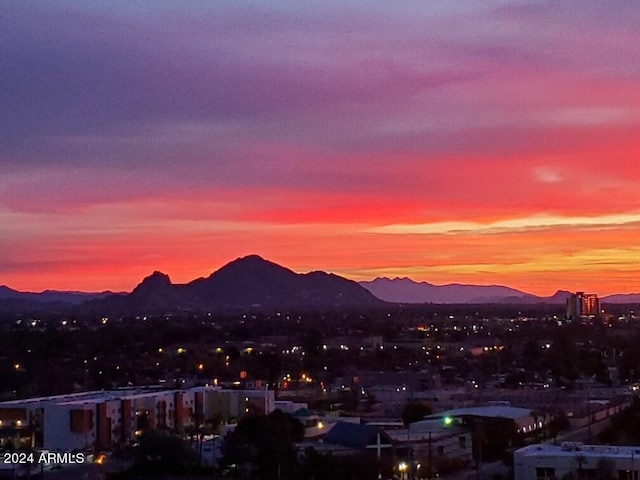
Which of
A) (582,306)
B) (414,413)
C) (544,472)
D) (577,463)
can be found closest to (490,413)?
(414,413)

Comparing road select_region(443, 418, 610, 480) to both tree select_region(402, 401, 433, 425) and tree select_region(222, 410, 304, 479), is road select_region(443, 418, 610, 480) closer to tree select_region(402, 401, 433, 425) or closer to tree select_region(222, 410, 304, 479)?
tree select_region(222, 410, 304, 479)

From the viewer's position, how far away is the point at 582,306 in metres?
133

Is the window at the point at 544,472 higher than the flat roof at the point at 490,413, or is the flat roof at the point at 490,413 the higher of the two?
the flat roof at the point at 490,413

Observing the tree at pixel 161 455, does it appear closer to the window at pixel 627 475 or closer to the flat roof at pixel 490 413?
the window at pixel 627 475

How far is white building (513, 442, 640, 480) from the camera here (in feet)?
72.4

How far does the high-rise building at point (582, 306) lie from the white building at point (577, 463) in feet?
339

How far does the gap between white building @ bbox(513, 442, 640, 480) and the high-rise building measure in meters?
103

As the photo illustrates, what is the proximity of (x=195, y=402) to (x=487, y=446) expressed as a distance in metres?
9.65

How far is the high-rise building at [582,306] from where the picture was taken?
129 meters

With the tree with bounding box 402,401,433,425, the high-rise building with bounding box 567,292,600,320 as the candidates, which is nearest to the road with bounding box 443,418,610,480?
the tree with bounding box 402,401,433,425

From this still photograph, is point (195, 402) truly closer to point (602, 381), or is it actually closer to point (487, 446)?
point (487, 446)

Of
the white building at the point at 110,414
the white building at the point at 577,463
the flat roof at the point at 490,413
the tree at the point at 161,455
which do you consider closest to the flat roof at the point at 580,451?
the white building at the point at 577,463

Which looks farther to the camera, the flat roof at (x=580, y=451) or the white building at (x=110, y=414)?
the white building at (x=110, y=414)

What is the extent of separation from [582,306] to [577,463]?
11364cm
